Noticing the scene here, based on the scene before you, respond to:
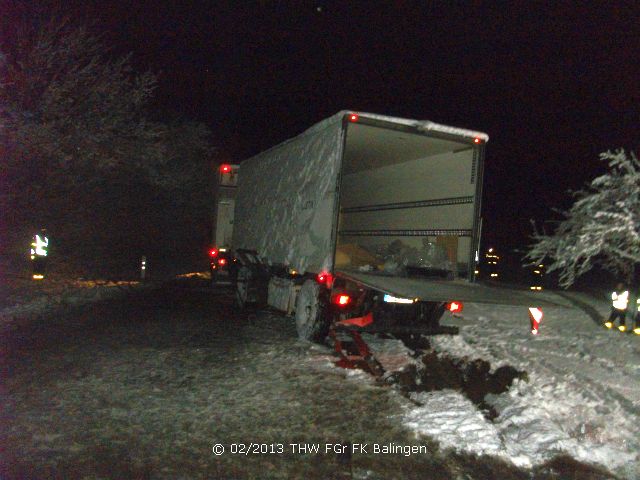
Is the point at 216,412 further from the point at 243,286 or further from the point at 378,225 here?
the point at 243,286

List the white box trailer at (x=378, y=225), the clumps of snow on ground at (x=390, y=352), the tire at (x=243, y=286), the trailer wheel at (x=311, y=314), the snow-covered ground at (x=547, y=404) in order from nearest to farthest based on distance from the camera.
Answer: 1. the snow-covered ground at (x=547, y=404)
2. the clumps of snow on ground at (x=390, y=352)
3. the white box trailer at (x=378, y=225)
4. the trailer wheel at (x=311, y=314)
5. the tire at (x=243, y=286)

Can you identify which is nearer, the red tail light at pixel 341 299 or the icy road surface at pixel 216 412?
the icy road surface at pixel 216 412

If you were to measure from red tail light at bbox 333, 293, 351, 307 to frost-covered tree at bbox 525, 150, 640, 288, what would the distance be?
14.2 feet

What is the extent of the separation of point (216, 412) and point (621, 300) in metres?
9.07

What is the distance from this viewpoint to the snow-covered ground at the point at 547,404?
201 inches

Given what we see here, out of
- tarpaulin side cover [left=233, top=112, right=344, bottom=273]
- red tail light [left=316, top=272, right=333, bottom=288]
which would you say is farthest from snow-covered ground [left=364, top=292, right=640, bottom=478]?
tarpaulin side cover [left=233, top=112, right=344, bottom=273]

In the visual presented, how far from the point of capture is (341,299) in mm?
9023

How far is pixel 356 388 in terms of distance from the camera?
6.82 m

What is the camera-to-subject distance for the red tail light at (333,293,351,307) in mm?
9008

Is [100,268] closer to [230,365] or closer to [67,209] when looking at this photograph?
[67,209]

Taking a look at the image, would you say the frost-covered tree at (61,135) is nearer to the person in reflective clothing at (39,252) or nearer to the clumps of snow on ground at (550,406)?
the person in reflective clothing at (39,252)

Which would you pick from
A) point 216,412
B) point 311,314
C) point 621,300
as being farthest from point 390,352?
point 621,300

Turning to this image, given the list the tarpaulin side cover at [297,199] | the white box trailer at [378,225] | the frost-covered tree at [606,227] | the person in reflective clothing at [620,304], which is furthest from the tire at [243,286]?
the person in reflective clothing at [620,304]

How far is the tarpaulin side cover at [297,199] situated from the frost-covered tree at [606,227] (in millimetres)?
4607
